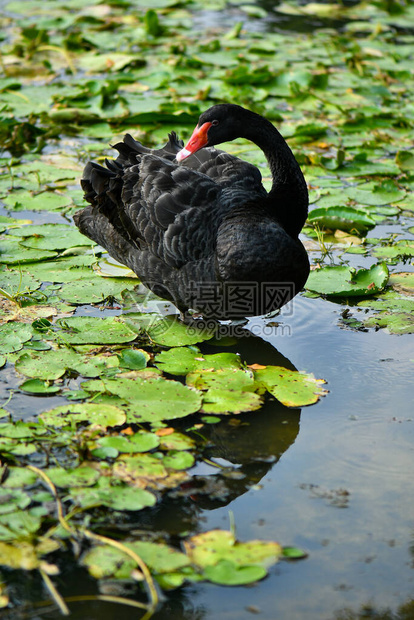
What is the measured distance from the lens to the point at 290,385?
11.8 ft

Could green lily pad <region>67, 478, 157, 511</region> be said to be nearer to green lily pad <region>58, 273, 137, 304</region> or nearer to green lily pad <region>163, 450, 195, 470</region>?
green lily pad <region>163, 450, 195, 470</region>

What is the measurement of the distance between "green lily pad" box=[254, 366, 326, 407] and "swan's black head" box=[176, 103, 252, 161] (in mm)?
1260

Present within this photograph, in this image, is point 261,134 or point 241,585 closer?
point 241,585

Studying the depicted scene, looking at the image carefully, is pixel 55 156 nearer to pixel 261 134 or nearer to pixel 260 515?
pixel 261 134

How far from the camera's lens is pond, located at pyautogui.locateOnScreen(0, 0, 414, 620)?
2480 mm

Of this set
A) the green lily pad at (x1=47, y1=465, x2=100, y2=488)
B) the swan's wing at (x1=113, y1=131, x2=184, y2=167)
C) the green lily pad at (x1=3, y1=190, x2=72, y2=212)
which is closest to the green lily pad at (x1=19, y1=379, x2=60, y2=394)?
the green lily pad at (x1=47, y1=465, x2=100, y2=488)

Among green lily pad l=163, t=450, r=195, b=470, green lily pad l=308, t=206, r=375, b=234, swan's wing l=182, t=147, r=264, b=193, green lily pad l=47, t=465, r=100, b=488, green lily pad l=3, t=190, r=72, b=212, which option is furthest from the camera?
green lily pad l=3, t=190, r=72, b=212

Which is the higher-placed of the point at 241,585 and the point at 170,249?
the point at 170,249

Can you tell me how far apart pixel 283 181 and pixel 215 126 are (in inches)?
18.7

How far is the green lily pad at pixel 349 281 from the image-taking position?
4418 millimetres

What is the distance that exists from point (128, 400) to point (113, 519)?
76cm

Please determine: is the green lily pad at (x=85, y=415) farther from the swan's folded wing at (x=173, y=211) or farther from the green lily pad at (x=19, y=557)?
the swan's folded wing at (x=173, y=211)

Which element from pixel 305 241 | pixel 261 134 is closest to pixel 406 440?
pixel 261 134

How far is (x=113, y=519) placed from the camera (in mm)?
2715
